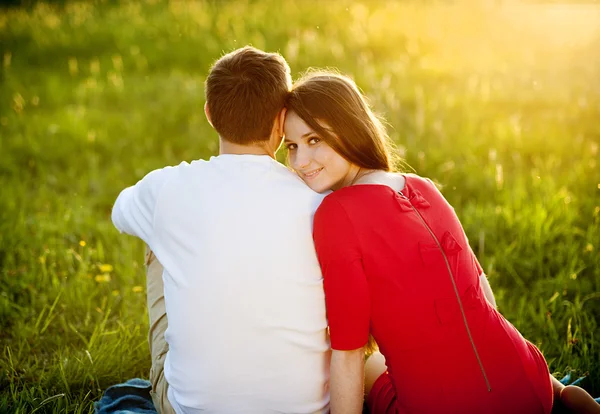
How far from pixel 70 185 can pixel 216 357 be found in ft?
12.7

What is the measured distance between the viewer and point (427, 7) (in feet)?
33.9

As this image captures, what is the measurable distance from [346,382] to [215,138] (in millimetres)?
4282

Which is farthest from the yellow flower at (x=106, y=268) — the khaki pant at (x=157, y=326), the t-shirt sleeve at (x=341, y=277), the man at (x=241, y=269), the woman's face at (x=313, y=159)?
the t-shirt sleeve at (x=341, y=277)

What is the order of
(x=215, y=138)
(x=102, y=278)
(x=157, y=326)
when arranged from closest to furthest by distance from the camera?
(x=157, y=326) < (x=102, y=278) < (x=215, y=138)

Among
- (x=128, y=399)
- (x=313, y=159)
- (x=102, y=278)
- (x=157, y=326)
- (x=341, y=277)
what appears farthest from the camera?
(x=102, y=278)

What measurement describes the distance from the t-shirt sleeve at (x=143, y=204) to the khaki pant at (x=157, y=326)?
0.29 metres

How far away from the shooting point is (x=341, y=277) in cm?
231

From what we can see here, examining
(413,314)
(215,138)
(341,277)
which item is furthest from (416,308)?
(215,138)

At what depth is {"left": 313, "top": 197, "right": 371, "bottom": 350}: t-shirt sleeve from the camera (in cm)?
230

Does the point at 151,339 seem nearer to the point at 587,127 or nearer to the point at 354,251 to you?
the point at 354,251

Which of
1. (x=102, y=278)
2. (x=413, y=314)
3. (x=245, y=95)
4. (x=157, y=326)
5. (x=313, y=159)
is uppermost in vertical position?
(x=245, y=95)

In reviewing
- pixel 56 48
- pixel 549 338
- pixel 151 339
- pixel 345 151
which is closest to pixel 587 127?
pixel 549 338

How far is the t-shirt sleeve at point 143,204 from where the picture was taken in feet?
8.16

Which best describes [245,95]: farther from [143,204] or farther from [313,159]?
[143,204]
